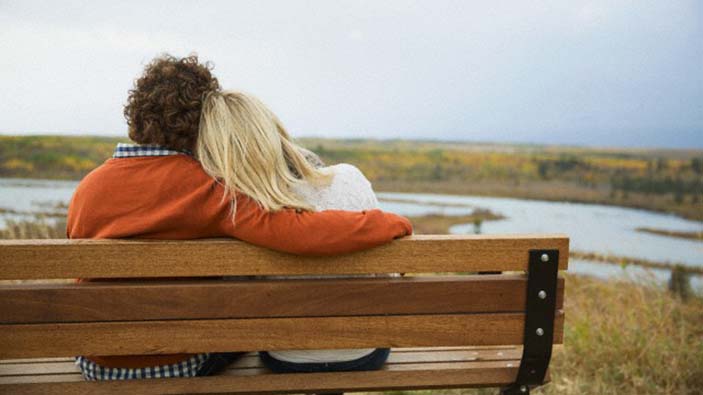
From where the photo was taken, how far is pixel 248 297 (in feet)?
7.41

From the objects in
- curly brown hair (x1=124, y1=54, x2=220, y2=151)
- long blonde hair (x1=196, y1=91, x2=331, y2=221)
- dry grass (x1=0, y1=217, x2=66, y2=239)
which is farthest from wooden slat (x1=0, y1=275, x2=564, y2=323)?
dry grass (x1=0, y1=217, x2=66, y2=239)

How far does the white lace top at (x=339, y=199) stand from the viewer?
8.02ft

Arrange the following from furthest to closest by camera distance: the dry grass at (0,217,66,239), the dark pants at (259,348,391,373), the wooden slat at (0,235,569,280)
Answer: the dry grass at (0,217,66,239) < the dark pants at (259,348,391,373) < the wooden slat at (0,235,569,280)

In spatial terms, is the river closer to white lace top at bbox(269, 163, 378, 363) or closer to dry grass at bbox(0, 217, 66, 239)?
dry grass at bbox(0, 217, 66, 239)

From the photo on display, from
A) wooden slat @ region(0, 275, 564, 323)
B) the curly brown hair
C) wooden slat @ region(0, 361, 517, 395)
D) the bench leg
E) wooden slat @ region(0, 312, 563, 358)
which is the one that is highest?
the curly brown hair

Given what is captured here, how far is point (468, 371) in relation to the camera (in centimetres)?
254

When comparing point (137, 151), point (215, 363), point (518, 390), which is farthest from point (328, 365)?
point (137, 151)

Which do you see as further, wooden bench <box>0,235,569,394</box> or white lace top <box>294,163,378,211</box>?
white lace top <box>294,163,378,211</box>

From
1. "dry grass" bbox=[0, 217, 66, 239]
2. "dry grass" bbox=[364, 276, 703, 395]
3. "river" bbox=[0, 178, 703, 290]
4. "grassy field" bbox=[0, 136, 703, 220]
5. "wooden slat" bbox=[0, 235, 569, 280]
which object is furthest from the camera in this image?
"grassy field" bbox=[0, 136, 703, 220]

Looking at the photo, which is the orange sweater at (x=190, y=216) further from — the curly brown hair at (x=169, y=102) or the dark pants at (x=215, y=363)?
the dark pants at (x=215, y=363)

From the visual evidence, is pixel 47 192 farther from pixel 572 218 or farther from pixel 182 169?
pixel 572 218

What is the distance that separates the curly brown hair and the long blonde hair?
48 millimetres

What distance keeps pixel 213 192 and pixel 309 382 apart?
2.55ft

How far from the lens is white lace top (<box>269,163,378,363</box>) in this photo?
245 centimetres
